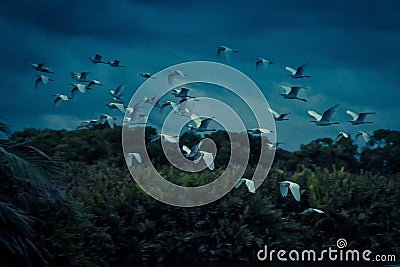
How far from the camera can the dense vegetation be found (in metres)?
6.57

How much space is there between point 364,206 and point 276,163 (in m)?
1.62

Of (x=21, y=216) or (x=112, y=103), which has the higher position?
(x=112, y=103)

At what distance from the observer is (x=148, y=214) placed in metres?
8.54

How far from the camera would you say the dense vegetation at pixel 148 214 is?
657 cm

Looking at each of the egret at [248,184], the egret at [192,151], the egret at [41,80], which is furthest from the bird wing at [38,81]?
the egret at [248,184]

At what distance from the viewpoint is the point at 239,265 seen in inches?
337

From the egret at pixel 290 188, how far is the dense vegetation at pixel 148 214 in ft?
0.90

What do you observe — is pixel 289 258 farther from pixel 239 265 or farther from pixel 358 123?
pixel 358 123

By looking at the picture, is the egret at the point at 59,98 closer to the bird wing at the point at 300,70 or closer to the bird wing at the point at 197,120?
the bird wing at the point at 197,120

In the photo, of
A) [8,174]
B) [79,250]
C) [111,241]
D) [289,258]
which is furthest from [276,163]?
[8,174]

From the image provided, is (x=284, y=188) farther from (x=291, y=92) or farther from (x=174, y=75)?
(x=174, y=75)

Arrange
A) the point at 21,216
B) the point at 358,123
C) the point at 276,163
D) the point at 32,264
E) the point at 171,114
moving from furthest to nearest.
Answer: the point at 276,163
the point at 171,114
the point at 358,123
the point at 32,264
the point at 21,216

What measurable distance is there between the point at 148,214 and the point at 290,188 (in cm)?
205

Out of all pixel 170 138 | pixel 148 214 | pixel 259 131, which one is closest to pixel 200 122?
pixel 170 138
